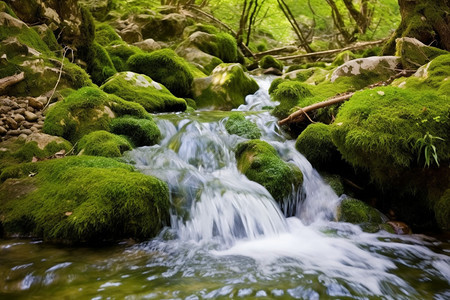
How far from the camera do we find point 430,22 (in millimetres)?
7461

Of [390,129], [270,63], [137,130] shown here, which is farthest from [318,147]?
[270,63]

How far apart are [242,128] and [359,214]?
298cm

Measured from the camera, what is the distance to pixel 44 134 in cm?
467

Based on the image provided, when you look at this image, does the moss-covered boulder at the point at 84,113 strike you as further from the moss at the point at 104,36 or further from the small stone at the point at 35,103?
the moss at the point at 104,36

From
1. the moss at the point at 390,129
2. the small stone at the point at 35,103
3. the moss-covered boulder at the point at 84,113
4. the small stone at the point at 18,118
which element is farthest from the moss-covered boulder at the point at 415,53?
the small stone at the point at 18,118

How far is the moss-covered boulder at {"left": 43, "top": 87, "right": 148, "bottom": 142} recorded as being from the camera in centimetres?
489

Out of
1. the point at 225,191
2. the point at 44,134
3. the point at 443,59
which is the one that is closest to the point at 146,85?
the point at 44,134

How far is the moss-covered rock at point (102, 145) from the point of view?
4363 mm

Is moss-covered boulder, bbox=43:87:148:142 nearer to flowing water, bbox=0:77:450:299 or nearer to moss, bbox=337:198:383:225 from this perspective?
flowing water, bbox=0:77:450:299

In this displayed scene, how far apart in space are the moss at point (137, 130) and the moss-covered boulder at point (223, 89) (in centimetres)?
352

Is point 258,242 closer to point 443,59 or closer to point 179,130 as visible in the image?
point 179,130

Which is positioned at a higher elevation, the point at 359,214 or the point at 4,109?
the point at 4,109

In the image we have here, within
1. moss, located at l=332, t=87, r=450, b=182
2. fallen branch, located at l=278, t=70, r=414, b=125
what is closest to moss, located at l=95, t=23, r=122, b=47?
fallen branch, located at l=278, t=70, r=414, b=125

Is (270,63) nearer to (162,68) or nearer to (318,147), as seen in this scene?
(162,68)
